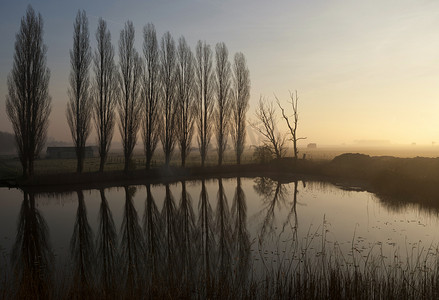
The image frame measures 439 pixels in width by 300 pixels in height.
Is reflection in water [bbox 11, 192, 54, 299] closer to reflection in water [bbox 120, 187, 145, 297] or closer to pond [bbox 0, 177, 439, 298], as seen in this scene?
pond [bbox 0, 177, 439, 298]

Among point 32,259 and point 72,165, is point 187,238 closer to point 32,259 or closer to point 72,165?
point 32,259

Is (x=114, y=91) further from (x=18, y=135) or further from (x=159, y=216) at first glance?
(x=159, y=216)

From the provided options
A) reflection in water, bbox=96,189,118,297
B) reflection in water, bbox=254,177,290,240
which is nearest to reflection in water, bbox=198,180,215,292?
reflection in water, bbox=254,177,290,240

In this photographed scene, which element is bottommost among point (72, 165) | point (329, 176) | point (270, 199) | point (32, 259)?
point (32, 259)

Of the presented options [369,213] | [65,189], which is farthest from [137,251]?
[65,189]

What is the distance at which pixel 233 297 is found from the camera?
4234 mm

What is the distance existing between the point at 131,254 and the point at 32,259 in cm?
216

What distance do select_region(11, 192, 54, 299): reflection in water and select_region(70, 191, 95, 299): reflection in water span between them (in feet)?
1.24

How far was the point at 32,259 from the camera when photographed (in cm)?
666

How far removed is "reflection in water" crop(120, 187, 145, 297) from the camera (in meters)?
4.68

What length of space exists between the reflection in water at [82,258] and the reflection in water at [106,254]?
0.16 meters

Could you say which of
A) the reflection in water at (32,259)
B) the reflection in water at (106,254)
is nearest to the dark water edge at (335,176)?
the reflection in water at (32,259)

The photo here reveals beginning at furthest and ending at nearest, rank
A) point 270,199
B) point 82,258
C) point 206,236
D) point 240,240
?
point 270,199
point 206,236
point 240,240
point 82,258

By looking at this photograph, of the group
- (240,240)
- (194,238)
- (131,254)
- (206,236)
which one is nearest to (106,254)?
(131,254)
